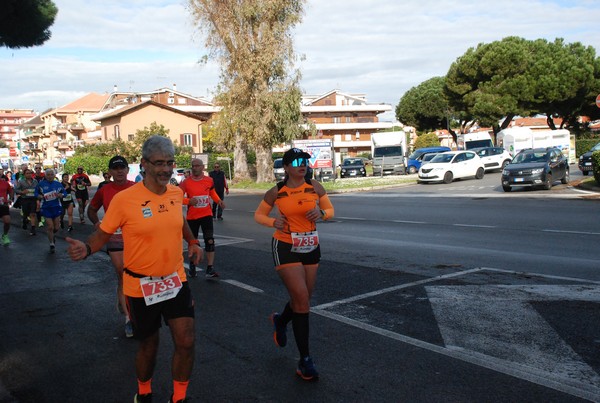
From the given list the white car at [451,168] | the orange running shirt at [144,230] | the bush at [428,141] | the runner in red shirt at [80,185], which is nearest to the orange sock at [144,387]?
the orange running shirt at [144,230]

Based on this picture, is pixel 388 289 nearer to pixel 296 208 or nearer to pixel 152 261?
pixel 296 208

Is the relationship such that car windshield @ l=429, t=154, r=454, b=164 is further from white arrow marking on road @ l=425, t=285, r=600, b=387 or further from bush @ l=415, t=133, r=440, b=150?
bush @ l=415, t=133, r=440, b=150

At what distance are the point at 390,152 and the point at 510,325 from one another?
132 ft

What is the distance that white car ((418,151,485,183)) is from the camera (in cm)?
3369

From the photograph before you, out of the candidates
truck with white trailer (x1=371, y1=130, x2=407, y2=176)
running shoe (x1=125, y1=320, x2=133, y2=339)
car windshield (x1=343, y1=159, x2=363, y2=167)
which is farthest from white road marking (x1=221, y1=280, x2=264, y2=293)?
car windshield (x1=343, y1=159, x2=363, y2=167)

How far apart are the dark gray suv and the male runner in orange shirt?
74.3 ft

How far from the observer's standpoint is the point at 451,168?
111 feet

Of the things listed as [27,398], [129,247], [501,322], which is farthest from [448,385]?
[27,398]

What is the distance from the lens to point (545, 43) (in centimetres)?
5862

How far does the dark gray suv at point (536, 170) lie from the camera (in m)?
24.3

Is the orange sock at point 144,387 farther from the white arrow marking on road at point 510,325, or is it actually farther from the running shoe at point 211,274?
the running shoe at point 211,274

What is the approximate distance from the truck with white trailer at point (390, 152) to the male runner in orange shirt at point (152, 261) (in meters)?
41.4

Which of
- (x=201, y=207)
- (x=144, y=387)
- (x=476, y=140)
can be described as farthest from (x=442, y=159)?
(x=144, y=387)

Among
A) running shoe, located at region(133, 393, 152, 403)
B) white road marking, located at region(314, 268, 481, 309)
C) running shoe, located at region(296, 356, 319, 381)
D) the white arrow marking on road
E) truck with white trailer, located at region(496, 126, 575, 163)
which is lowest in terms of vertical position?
white road marking, located at region(314, 268, 481, 309)
